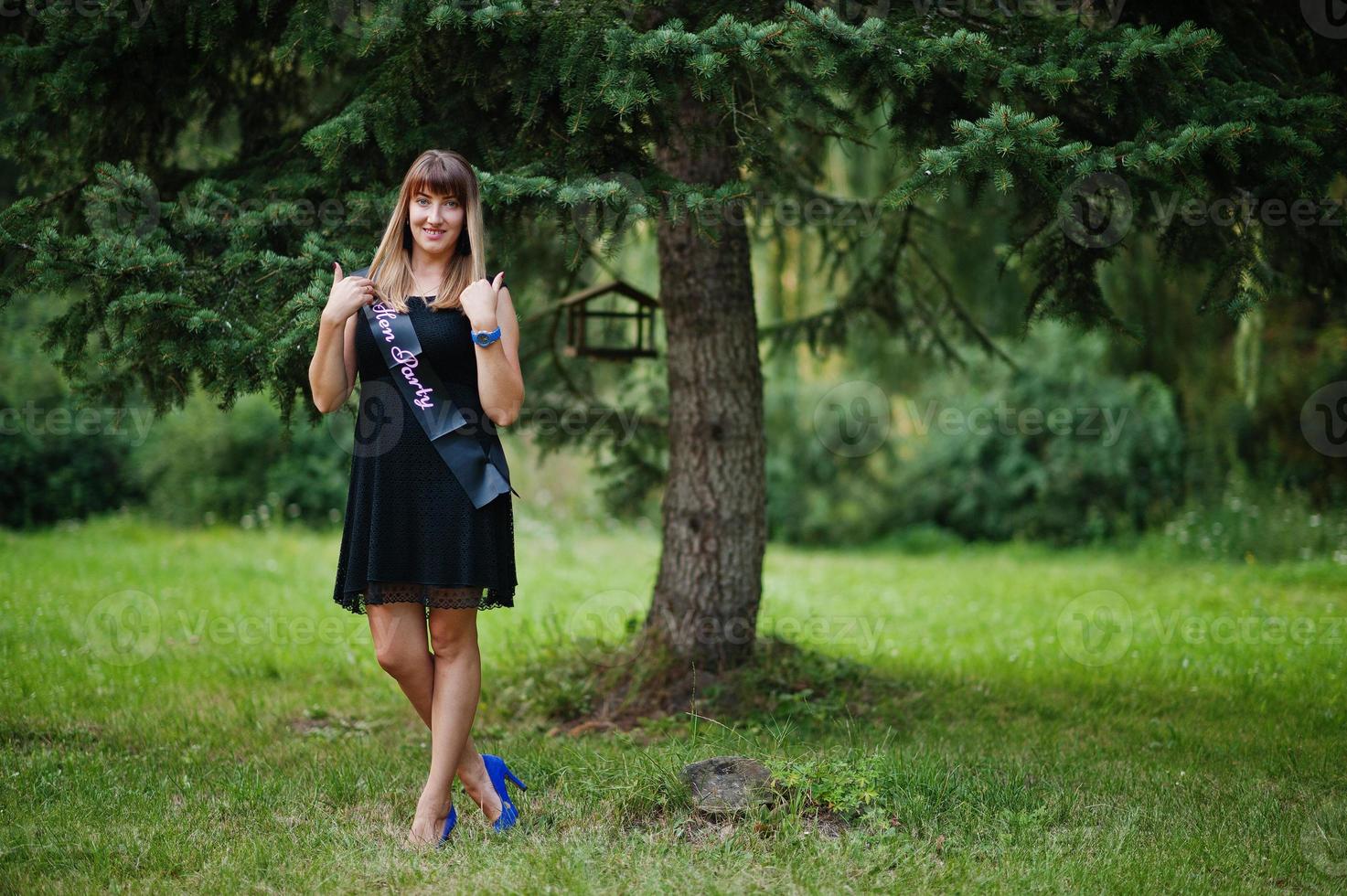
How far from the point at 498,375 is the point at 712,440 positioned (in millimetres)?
2138

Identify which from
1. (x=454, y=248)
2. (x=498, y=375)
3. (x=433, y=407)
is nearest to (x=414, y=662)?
(x=433, y=407)

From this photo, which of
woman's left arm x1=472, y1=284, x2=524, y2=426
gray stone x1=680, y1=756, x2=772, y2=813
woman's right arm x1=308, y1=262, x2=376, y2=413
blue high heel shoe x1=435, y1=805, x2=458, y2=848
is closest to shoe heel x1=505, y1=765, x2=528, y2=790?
blue high heel shoe x1=435, y1=805, x2=458, y2=848

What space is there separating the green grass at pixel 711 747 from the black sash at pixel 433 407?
3.44 ft

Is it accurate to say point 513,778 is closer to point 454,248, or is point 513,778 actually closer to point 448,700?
point 448,700

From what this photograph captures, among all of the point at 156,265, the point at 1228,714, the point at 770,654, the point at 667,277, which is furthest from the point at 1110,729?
the point at 156,265

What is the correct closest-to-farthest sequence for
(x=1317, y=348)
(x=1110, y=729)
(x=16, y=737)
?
(x=16, y=737), (x=1110, y=729), (x=1317, y=348)

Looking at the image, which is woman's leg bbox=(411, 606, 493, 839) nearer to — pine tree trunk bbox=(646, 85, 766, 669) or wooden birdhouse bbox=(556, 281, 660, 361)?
pine tree trunk bbox=(646, 85, 766, 669)

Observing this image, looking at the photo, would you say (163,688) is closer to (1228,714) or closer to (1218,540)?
(1228,714)

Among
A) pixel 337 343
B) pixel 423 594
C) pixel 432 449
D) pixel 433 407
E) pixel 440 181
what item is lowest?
pixel 423 594

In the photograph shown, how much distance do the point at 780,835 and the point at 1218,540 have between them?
871cm

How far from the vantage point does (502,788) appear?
11.5 feet

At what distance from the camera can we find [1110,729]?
487 centimetres

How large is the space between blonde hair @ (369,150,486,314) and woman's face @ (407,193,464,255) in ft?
0.06

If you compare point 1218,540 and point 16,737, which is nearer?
point 16,737
